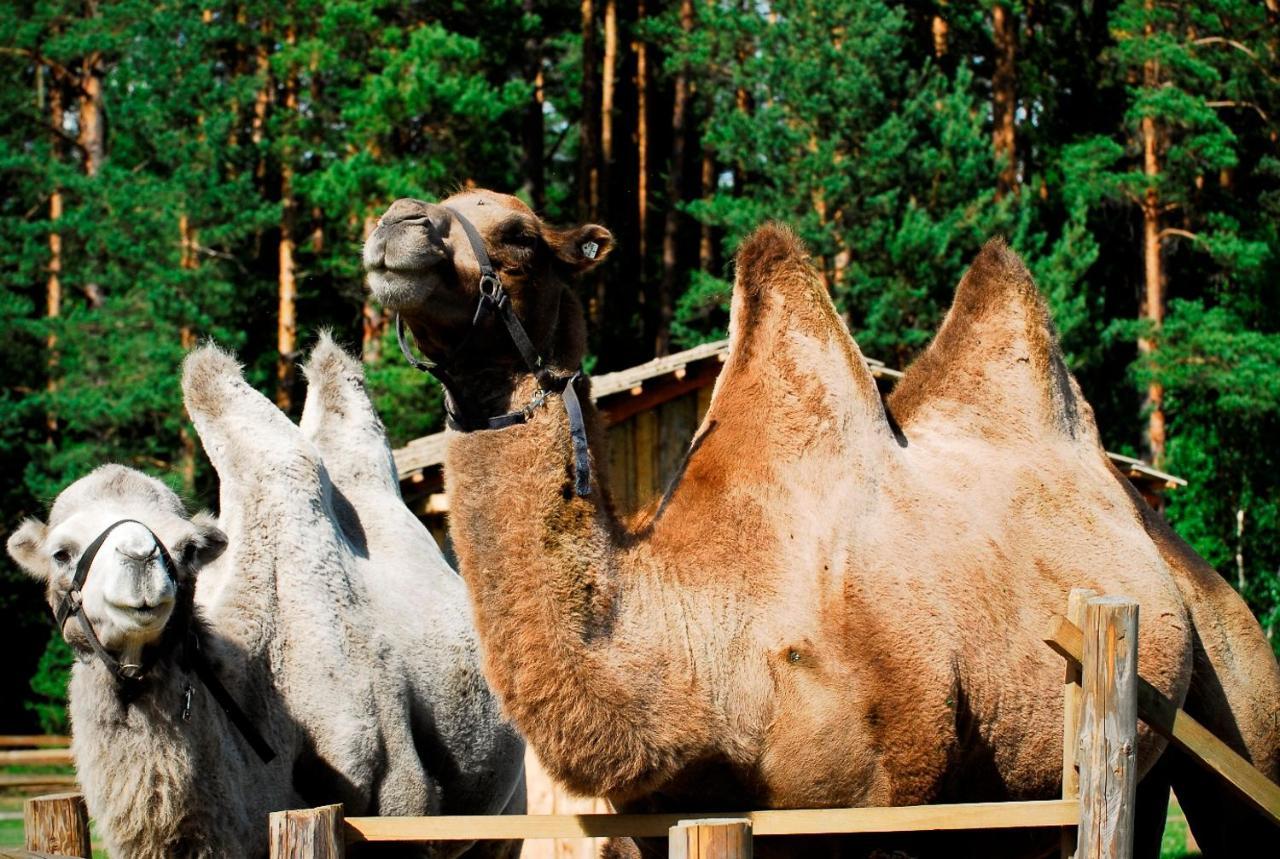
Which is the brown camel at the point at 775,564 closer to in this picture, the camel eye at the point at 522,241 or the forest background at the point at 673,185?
the camel eye at the point at 522,241

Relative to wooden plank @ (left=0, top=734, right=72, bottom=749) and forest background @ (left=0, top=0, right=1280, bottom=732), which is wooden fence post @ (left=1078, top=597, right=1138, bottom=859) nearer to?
wooden plank @ (left=0, top=734, right=72, bottom=749)

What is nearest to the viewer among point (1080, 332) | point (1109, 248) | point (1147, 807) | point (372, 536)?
point (1147, 807)

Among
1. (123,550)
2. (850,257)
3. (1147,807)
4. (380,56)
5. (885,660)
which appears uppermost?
(380,56)

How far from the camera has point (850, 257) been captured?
21.9m

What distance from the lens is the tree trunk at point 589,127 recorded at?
26016mm

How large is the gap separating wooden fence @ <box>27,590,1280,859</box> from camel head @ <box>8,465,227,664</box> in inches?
32.4

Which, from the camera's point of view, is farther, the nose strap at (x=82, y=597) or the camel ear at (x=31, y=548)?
the camel ear at (x=31, y=548)

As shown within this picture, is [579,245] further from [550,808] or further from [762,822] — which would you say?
[550,808]

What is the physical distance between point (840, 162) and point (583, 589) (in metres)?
18.2

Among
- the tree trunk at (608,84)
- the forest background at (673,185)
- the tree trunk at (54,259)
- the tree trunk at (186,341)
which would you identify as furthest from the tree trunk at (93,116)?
the tree trunk at (608,84)

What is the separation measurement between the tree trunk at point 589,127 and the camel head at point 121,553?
2118cm

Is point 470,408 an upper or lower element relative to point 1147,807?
upper

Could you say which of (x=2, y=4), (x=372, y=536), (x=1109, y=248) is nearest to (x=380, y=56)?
(x=2, y=4)

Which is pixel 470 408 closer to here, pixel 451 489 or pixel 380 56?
pixel 451 489
